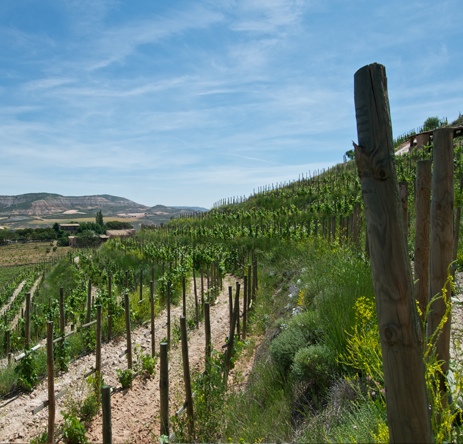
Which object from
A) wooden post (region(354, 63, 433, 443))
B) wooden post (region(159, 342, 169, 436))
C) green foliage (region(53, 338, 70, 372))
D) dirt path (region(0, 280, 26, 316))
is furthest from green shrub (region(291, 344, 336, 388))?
dirt path (region(0, 280, 26, 316))

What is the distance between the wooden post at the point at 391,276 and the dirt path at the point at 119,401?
381 centimetres

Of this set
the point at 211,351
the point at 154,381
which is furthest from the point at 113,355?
the point at 211,351

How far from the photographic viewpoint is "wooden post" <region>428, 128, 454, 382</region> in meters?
2.66

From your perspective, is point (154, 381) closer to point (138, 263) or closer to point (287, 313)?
point (287, 313)

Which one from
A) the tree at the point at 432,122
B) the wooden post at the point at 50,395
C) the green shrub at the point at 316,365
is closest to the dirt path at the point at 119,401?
the wooden post at the point at 50,395

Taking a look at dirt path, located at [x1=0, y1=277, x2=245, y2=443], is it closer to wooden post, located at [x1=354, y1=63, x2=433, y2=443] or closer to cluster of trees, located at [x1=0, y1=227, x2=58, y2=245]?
wooden post, located at [x1=354, y1=63, x2=433, y2=443]

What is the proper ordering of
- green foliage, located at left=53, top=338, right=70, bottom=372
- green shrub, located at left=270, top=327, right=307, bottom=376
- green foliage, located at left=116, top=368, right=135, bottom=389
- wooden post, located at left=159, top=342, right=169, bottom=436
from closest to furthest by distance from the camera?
wooden post, located at left=159, top=342, right=169, bottom=436 < green shrub, located at left=270, top=327, right=307, bottom=376 < green foliage, located at left=116, top=368, right=135, bottom=389 < green foliage, located at left=53, top=338, right=70, bottom=372

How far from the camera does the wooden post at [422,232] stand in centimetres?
319

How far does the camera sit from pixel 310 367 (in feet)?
13.9

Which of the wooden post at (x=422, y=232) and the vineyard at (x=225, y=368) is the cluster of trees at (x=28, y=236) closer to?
the vineyard at (x=225, y=368)

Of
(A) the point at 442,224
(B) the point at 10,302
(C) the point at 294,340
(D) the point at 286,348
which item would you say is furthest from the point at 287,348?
(B) the point at 10,302

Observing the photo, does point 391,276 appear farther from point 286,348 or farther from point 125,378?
point 125,378

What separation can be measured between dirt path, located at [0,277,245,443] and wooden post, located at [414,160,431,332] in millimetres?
3477

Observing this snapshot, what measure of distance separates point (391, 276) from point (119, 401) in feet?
19.0
